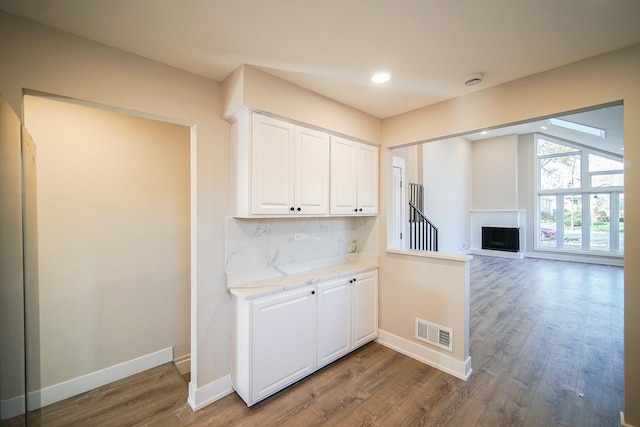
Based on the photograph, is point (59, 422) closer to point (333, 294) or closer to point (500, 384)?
point (333, 294)

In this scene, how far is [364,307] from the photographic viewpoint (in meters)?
3.01

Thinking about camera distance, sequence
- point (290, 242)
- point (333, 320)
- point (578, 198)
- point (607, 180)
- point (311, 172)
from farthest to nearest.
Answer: point (578, 198), point (607, 180), point (290, 242), point (333, 320), point (311, 172)

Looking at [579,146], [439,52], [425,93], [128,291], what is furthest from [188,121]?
[579,146]

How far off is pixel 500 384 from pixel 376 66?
2.98 metres

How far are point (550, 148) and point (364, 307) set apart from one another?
8.97 m

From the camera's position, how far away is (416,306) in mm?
2875

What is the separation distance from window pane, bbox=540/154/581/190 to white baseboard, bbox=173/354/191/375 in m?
10.3

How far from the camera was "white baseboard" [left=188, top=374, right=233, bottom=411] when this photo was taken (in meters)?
2.13

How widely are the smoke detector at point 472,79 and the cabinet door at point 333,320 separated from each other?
2.17m

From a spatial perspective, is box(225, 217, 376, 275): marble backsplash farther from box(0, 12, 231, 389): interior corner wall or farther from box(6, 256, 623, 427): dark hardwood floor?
box(6, 256, 623, 427): dark hardwood floor

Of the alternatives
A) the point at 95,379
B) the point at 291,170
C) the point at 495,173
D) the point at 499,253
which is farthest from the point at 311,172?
the point at 495,173

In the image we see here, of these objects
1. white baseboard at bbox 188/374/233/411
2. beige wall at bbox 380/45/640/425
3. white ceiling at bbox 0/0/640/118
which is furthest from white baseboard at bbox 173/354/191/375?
beige wall at bbox 380/45/640/425

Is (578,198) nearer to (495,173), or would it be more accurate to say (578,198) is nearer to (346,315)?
(495,173)

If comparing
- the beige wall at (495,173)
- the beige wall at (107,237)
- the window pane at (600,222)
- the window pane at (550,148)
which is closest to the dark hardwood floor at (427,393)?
the beige wall at (107,237)
